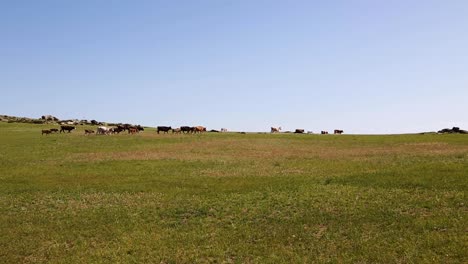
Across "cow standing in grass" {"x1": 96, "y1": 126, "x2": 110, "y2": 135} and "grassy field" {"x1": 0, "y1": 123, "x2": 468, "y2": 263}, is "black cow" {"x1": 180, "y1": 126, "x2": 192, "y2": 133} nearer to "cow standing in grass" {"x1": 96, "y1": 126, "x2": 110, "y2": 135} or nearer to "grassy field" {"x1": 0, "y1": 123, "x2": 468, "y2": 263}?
"cow standing in grass" {"x1": 96, "y1": 126, "x2": 110, "y2": 135}

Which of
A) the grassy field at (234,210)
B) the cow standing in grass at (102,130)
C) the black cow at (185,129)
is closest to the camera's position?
the grassy field at (234,210)

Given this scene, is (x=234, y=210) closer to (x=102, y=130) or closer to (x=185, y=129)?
(x=102, y=130)

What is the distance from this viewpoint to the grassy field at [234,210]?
19.9 meters

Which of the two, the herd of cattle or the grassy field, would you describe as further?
the herd of cattle

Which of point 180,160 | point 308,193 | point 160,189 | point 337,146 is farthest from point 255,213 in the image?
point 337,146

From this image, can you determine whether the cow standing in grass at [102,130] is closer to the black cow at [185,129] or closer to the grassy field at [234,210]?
the black cow at [185,129]

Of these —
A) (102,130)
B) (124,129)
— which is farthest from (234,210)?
(124,129)

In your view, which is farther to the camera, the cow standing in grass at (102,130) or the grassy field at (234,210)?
the cow standing in grass at (102,130)

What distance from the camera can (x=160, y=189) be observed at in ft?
110

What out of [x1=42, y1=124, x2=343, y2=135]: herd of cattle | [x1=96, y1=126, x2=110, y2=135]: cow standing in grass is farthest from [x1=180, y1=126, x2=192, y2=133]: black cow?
[x1=96, y1=126, x2=110, y2=135]: cow standing in grass

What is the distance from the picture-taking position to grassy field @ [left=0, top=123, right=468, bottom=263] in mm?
19922

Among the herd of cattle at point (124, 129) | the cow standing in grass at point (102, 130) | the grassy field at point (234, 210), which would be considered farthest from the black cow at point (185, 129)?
the grassy field at point (234, 210)

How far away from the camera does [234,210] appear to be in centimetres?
2655

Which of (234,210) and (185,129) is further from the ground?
(185,129)
